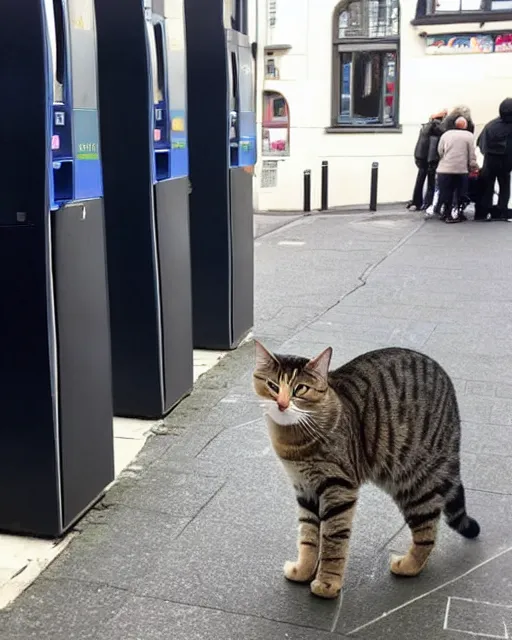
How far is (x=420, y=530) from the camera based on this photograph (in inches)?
126

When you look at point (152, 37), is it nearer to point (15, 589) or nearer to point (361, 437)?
point (361, 437)

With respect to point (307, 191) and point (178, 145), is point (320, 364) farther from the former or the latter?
point (307, 191)

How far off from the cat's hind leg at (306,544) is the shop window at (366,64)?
14727 millimetres

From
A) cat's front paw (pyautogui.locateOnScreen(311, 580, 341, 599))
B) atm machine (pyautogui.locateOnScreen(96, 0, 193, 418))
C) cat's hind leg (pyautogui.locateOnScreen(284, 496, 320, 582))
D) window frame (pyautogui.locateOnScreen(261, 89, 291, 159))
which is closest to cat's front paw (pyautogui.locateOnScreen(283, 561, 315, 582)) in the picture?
cat's hind leg (pyautogui.locateOnScreen(284, 496, 320, 582))

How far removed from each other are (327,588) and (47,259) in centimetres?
169

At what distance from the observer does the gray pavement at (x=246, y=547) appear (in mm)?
2947

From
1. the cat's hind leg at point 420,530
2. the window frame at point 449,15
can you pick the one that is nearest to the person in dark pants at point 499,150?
the window frame at point 449,15

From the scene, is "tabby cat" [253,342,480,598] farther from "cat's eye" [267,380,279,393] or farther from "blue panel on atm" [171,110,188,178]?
"blue panel on atm" [171,110,188,178]

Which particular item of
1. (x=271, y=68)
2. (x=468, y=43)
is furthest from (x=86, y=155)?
(x=468, y=43)

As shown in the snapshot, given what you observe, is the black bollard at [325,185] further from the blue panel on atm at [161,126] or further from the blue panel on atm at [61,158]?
the blue panel on atm at [61,158]

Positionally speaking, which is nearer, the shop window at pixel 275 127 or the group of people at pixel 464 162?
the group of people at pixel 464 162

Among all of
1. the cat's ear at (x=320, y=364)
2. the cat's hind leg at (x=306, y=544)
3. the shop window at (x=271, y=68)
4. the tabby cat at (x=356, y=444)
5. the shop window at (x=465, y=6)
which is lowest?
the cat's hind leg at (x=306, y=544)

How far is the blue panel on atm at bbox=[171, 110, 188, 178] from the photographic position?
4.83 m

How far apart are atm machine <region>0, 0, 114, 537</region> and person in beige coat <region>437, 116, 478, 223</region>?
10.0m
